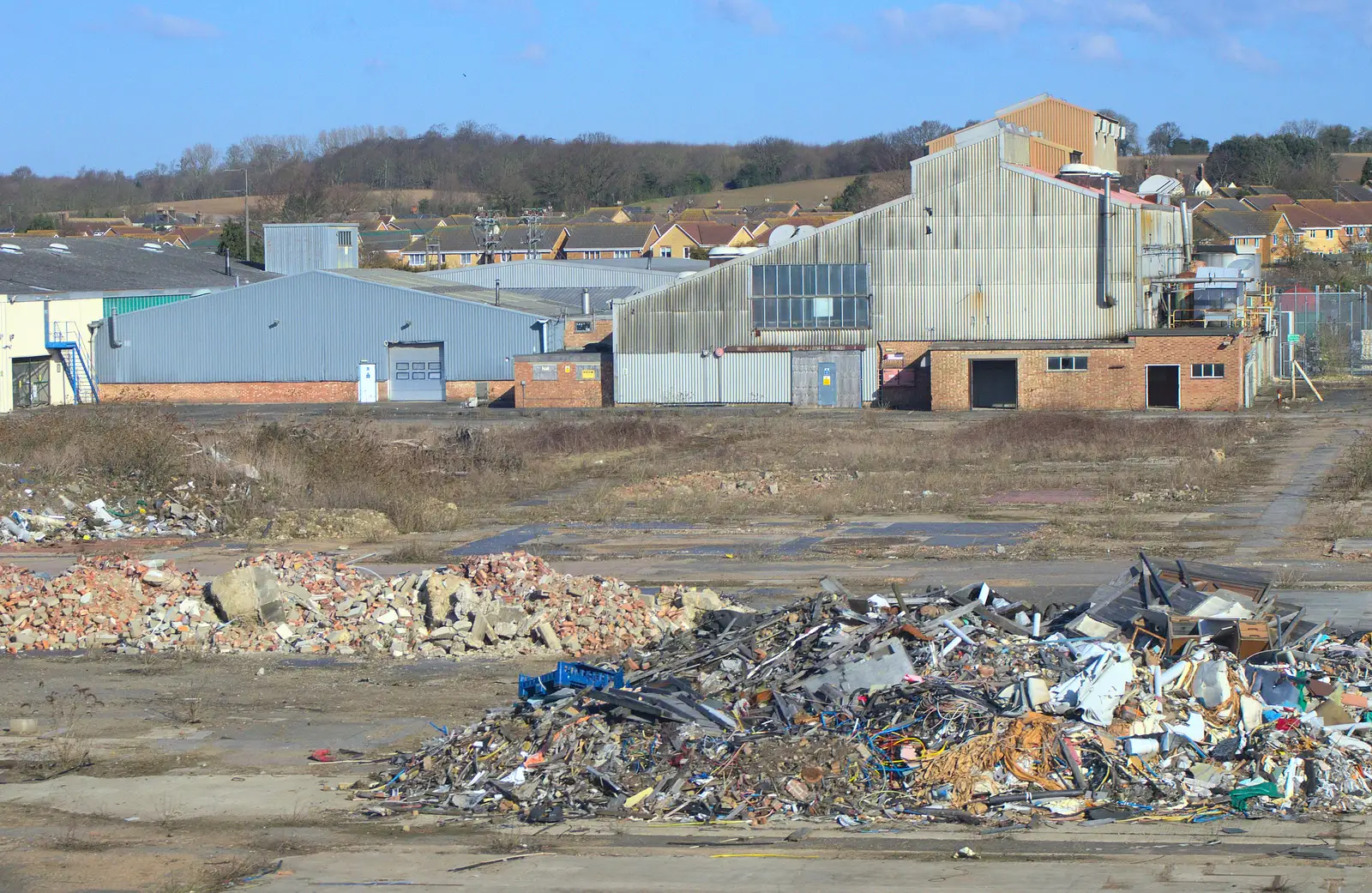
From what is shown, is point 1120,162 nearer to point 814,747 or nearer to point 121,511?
point 121,511

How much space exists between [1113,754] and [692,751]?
331 centimetres

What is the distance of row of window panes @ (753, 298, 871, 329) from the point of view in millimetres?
52594

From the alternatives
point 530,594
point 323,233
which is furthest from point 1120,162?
point 530,594

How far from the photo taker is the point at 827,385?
5256 cm

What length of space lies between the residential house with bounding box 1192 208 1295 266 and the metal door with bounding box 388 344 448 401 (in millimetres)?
58155

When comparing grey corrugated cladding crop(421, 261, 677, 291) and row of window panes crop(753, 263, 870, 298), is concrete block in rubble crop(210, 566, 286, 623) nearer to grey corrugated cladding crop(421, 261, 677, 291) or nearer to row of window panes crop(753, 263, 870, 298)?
row of window panes crop(753, 263, 870, 298)

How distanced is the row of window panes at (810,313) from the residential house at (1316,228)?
71.2 m

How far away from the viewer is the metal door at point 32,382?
179ft

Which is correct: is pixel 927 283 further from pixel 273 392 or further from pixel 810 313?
pixel 273 392

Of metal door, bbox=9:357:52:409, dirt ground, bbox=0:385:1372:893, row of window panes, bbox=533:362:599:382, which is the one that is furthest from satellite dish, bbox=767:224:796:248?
metal door, bbox=9:357:52:409

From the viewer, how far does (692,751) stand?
476 inches

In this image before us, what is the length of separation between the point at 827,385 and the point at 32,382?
1158 inches

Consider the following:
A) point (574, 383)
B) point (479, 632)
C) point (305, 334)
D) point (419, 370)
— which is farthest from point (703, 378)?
point (479, 632)

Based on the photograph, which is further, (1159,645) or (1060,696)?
(1159,645)
